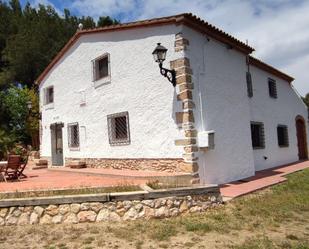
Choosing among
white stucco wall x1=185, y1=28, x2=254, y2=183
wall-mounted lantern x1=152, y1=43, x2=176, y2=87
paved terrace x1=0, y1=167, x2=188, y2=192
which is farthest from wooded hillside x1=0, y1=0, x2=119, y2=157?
wall-mounted lantern x1=152, y1=43, x2=176, y2=87

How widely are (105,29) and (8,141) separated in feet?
35.7

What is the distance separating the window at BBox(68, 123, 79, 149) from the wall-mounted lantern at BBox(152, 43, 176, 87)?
5740 mm

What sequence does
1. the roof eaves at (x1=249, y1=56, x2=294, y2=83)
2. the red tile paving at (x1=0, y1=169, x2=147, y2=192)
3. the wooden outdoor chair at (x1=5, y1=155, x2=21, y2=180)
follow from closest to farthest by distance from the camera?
the red tile paving at (x1=0, y1=169, x2=147, y2=192) < the wooden outdoor chair at (x1=5, y1=155, x2=21, y2=180) < the roof eaves at (x1=249, y1=56, x2=294, y2=83)

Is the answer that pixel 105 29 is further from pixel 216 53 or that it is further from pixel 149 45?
pixel 216 53

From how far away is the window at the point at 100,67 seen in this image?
39.1 feet

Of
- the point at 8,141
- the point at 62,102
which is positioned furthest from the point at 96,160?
the point at 8,141

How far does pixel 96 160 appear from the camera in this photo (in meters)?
12.2

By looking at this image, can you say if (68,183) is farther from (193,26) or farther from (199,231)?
(193,26)

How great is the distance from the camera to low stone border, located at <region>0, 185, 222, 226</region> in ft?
21.4

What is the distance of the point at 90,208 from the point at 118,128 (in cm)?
505

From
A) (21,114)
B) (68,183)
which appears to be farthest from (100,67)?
(21,114)

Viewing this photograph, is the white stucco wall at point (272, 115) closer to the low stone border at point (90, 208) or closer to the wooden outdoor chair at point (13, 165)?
the low stone border at point (90, 208)

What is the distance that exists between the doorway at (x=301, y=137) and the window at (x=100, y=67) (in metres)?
11.0

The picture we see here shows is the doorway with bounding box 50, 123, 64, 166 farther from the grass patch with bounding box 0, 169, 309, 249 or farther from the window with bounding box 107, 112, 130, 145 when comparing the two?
the grass patch with bounding box 0, 169, 309, 249
